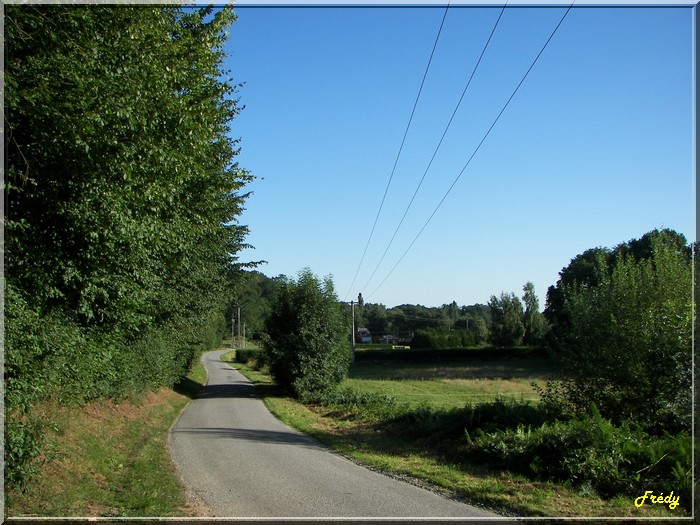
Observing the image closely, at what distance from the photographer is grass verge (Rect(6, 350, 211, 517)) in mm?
7155

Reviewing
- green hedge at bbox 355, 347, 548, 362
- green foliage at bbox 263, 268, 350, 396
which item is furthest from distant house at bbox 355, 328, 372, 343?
green foliage at bbox 263, 268, 350, 396

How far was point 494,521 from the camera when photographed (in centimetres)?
697

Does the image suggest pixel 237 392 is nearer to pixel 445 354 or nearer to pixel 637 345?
pixel 637 345

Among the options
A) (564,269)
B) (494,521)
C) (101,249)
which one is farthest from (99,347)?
(564,269)

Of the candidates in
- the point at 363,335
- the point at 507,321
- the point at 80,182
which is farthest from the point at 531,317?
the point at 80,182

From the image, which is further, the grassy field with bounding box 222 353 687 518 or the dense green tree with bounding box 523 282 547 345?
the dense green tree with bounding box 523 282 547 345

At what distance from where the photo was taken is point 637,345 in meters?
13.9

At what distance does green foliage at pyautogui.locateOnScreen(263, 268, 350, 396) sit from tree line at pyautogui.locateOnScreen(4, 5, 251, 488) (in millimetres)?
19151
